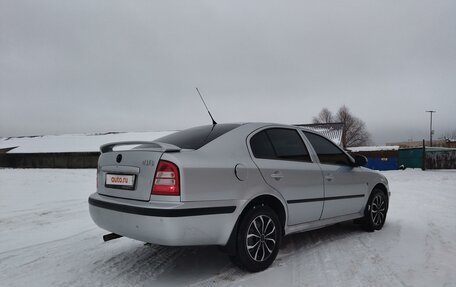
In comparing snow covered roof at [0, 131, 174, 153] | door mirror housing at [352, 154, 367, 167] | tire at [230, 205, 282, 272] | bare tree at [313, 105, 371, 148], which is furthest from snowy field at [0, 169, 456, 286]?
bare tree at [313, 105, 371, 148]

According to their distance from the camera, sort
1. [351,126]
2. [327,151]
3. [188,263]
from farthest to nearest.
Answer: [351,126]
[327,151]
[188,263]

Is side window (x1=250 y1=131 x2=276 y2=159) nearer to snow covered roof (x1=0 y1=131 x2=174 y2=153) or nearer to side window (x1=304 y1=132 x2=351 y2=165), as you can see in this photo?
side window (x1=304 y1=132 x2=351 y2=165)

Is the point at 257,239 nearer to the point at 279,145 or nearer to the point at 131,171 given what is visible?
the point at 279,145

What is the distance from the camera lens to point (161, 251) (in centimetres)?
429

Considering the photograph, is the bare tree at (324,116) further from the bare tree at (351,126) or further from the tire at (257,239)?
the tire at (257,239)

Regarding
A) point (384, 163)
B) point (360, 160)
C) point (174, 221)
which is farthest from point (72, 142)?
point (174, 221)

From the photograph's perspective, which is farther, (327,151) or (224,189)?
(327,151)

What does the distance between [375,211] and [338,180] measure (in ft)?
4.09

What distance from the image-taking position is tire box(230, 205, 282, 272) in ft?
11.1

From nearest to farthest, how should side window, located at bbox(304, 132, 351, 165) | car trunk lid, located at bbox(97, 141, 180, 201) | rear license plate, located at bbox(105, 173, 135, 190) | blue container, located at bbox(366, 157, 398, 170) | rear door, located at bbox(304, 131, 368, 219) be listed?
car trunk lid, located at bbox(97, 141, 180, 201) → rear license plate, located at bbox(105, 173, 135, 190) → rear door, located at bbox(304, 131, 368, 219) → side window, located at bbox(304, 132, 351, 165) → blue container, located at bbox(366, 157, 398, 170)

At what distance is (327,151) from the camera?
471 cm

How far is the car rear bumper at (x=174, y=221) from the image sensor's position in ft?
9.70

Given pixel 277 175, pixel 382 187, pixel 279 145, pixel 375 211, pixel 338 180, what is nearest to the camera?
pixel 277 175

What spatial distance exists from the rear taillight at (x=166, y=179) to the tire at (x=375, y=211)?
3.39 m
